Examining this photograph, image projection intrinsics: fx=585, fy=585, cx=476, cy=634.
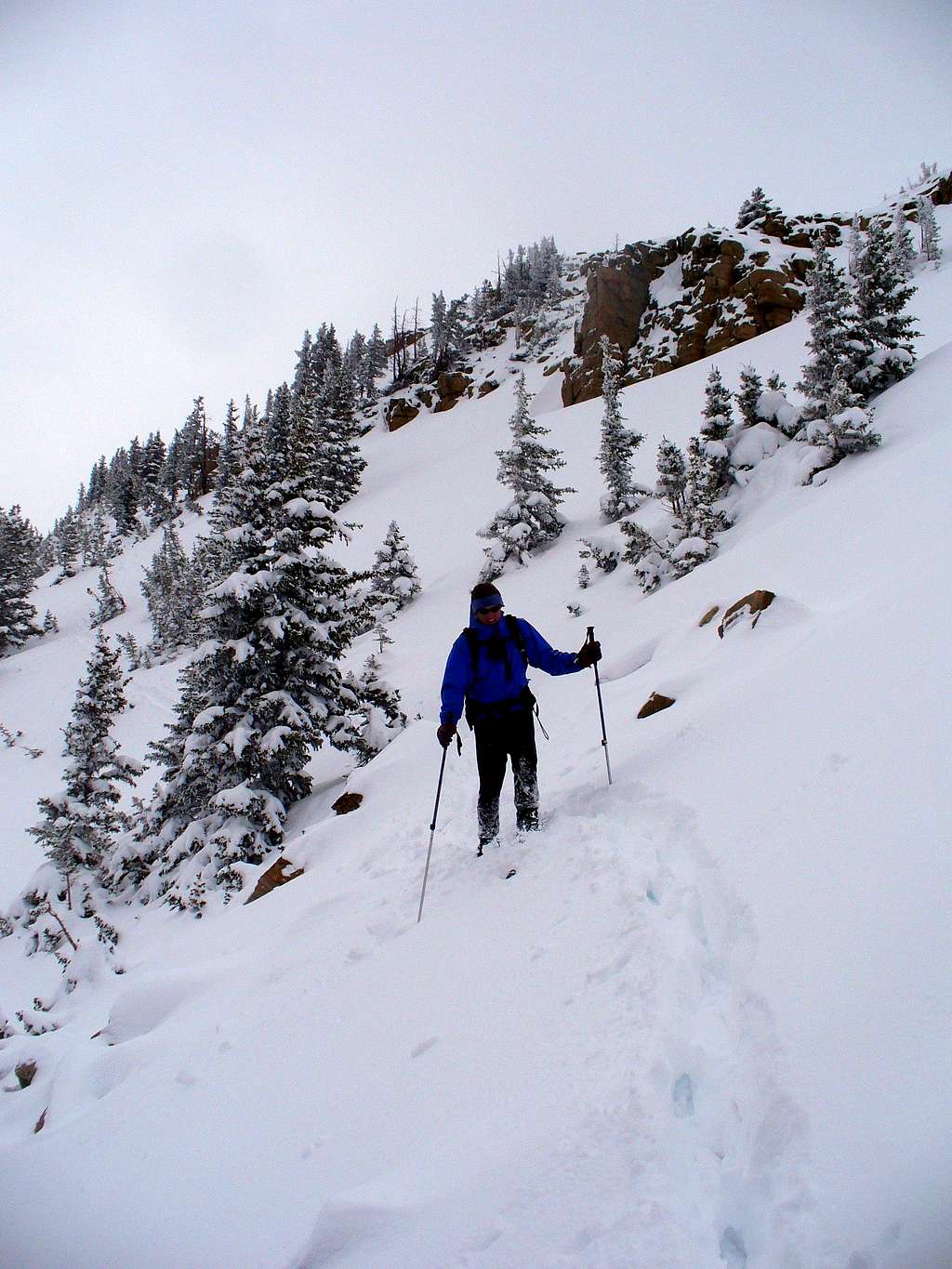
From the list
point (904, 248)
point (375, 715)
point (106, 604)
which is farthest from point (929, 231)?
point (106, 604)

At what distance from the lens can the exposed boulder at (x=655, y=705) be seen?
7496mm

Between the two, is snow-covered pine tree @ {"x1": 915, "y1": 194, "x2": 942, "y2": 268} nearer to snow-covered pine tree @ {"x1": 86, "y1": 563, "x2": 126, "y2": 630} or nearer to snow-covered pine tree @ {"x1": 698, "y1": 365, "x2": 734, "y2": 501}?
snow-covered pine tree @ {"x1": 698, "y1": 365, "x2": 734, "y2": 501}

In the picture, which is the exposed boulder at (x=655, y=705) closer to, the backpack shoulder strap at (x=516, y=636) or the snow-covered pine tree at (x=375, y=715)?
the backpack shoulder strap at (x=516, y=636)

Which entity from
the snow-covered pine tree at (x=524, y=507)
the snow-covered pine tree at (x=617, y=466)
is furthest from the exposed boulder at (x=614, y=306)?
the snow-covered pine tree at (x=617, y=466)

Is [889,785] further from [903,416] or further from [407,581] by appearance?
[407,581]

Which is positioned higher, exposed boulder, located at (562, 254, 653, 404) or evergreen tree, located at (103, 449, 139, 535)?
evergreen tree, located at (103, 449, 139, 535)

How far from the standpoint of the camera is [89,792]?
1448 centimetres

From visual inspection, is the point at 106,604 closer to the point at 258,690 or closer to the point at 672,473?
the point at 258,690

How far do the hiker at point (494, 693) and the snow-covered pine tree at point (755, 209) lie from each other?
80.0 meters

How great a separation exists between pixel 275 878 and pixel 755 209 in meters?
83.4

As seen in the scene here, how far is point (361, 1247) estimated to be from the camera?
215 cm

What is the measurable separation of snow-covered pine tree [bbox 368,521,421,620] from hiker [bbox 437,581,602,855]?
2355cm

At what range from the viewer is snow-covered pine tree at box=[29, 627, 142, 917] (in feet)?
43.4

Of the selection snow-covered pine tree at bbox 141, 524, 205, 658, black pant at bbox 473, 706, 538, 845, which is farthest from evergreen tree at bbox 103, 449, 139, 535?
black pant at bbox 473, 706, 538, 845
